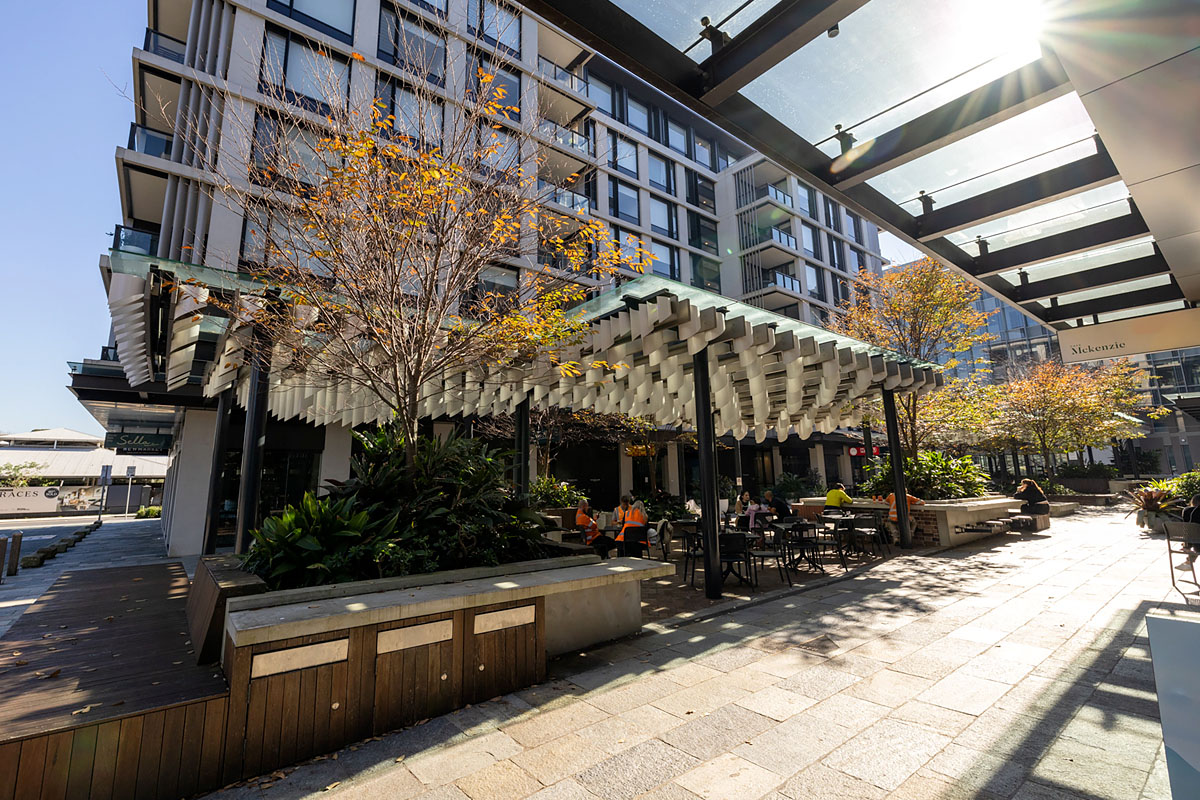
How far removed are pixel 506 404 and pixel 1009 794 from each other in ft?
38.9

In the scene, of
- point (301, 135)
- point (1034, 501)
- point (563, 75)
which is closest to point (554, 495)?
point (301, 135)

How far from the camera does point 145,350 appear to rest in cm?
906

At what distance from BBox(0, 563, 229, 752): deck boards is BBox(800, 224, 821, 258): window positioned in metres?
37.9

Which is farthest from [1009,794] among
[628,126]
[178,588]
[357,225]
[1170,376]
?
[1170,376]

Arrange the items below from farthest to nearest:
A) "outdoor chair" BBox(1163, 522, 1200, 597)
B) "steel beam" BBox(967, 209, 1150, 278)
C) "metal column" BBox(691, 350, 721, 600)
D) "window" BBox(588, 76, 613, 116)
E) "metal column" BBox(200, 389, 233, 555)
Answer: "window" BBox(588, 76, 613, 116)
"metal column" BBox(200, 389, 233, 555)
"metal column" BBox(691, 350, 721, 600)
"outdoor chair" BBox(1163, 522, 1200, 597)
"steel beam" BBox(967, 209, 1150, 278)

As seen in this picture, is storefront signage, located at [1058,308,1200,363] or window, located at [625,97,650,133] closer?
storefront signage, located at [1058,308,1200,363]

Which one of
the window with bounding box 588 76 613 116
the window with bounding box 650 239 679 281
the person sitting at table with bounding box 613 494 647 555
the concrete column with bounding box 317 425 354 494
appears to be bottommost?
the person sitting at table with bounding box 613 494 647 555

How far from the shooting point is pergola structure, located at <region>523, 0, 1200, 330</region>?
117 inches

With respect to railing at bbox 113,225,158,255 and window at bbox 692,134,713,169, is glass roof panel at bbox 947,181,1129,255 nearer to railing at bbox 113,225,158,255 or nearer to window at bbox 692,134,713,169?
railing at bbox 113,225,158,255

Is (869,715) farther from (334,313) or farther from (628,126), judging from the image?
(628,126)

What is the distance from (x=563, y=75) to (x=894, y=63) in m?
23.7

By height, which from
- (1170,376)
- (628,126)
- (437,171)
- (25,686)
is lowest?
(25,686)

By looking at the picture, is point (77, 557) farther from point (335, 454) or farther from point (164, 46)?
point (164, 46)

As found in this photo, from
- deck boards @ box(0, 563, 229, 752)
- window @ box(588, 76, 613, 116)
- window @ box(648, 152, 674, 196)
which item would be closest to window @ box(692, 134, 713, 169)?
window @ box(648, 152, 674, 196)
